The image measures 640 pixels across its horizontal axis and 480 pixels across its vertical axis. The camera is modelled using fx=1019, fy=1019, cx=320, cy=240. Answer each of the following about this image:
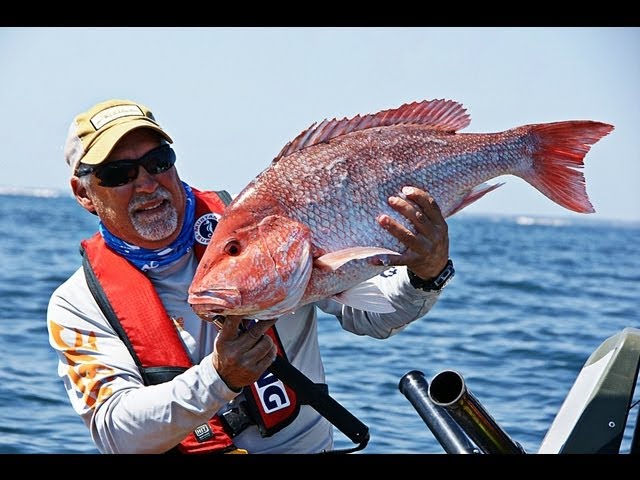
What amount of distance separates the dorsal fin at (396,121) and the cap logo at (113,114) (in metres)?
0.85

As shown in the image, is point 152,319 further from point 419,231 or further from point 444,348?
point 444,348

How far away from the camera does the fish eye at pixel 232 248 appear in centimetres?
287

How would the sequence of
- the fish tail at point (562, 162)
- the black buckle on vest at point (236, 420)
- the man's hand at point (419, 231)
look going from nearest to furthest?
1. the man's hand at point (419, 231)
2. the fish tail at point (562, 162)
3. the black buckle on vest at point (236, 420)

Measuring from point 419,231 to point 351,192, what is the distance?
0.86ft

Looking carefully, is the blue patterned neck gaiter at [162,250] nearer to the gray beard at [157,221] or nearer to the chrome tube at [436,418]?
the gray beard at [157,221]

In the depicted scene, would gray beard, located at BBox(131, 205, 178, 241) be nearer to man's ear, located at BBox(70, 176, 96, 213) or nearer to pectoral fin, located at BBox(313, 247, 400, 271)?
man's ear, located at BBox(70, 176, 96, 213)

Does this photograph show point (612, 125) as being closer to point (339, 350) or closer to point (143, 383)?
point (143, 383)

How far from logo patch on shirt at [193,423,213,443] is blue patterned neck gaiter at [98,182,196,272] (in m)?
0.61

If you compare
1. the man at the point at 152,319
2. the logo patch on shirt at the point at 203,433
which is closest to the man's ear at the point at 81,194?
the man at the point at 152,319

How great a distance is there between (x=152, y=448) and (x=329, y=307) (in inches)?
36.6

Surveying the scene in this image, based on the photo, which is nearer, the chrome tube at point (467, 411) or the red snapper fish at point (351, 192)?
the red snapper fish at point (351, 192)

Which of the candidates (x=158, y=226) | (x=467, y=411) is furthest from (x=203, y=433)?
(x=467, y=411)

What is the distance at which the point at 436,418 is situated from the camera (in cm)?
347
